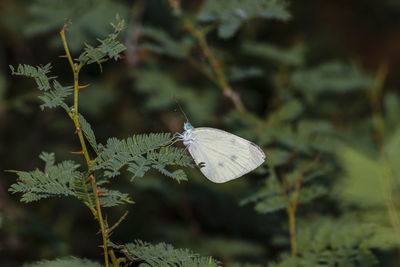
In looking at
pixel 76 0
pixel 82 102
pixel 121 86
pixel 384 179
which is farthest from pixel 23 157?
pixel 384 179

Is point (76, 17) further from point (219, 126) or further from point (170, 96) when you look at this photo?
point (219, 126)

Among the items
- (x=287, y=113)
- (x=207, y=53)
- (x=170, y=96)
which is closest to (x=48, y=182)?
(x=207, y=53)

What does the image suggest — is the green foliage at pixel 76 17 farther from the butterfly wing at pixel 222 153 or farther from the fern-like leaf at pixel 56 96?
the fern-like leaf at pixel 56 96

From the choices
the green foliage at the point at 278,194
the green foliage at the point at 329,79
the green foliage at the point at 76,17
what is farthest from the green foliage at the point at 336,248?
the green foliage at the point at 76,17

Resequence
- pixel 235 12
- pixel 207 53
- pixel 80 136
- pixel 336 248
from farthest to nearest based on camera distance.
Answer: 1. pixel 207 53
2. pixel 235 12
3. pixel 336 248
4. pixel 80 136

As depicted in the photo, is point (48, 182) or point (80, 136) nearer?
point (80, 136)

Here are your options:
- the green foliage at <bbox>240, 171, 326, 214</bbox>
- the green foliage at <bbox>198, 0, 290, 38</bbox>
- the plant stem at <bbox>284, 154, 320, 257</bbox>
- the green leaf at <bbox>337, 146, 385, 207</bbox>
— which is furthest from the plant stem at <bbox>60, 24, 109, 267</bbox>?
the green leaf at <bbox>337, 146, 385, 207</bbox>

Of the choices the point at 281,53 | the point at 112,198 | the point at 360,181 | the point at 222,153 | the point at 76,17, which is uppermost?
the point at 76,17

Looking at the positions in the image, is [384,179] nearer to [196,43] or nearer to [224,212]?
[224,212]
